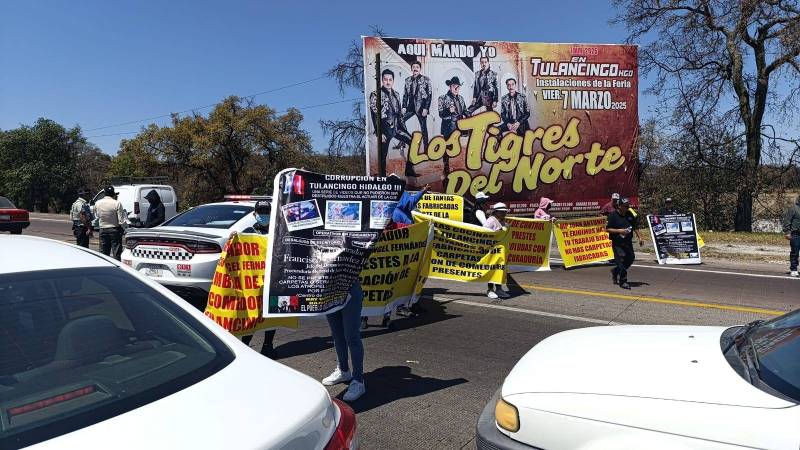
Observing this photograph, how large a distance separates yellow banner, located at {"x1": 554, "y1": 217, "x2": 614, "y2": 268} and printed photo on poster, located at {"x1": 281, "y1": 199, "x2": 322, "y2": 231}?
9.22 metres

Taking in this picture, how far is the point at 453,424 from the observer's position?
410cm

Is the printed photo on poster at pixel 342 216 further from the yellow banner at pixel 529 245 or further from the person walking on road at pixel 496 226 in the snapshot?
the yellow banner at pixel 529 245

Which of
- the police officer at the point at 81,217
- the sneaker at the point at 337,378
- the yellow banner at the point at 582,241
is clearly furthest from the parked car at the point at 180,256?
the yellow banner at the point at 582,241

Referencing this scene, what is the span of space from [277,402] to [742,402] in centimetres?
178

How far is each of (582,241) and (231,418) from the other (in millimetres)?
12133

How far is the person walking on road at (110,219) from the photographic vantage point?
10.6 metres

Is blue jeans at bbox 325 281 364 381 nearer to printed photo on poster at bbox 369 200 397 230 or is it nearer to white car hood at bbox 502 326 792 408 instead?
printed photo on poster at bbox 369 200 397 230

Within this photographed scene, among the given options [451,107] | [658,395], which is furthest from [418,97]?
[658,395]

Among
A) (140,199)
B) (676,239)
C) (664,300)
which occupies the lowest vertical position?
(664,300)

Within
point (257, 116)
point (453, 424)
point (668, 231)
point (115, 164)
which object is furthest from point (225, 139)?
point (453, 424)

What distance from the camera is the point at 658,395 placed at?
2354 mm

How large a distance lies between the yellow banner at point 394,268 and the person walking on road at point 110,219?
6604 millimetres

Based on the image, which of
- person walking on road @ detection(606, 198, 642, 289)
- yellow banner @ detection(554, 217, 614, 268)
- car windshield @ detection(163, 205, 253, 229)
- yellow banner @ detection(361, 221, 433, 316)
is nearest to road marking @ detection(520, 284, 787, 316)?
person walking on road @ detection(606, 198, 642, 289)

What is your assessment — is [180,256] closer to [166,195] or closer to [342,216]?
[342,216]
